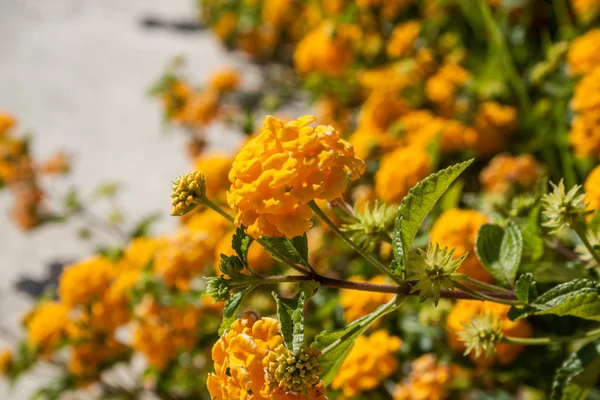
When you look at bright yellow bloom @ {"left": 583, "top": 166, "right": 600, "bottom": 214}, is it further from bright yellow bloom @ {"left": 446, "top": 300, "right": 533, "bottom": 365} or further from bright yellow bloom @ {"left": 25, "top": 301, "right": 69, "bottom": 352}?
bright yellow bloom @ {"left": 25, "top": 301, "right": 69, "bottom": 352}

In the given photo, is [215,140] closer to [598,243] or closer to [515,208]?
[515,208]

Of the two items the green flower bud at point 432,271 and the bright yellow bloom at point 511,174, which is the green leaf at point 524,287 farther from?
the bright yellow bloom at point 511,174

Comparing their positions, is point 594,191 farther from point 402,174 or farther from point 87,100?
point 87,100

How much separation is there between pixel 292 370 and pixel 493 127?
123cm

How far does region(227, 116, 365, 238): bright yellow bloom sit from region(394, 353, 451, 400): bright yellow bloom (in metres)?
0.61

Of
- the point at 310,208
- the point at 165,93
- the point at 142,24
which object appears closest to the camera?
the point at 310,208

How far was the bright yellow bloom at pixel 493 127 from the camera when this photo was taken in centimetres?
166

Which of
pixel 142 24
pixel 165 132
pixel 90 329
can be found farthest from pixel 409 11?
pixel 142 24

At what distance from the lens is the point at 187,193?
2.37 ft

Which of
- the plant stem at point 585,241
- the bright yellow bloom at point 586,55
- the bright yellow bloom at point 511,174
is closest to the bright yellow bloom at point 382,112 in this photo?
the bright yellow bloom at point 511,174

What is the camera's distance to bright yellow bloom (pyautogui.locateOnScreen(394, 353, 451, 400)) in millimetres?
1134

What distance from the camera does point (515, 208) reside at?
988 mm

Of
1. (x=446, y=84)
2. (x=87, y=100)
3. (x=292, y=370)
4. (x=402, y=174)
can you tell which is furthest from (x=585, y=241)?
(x=87, y=100)

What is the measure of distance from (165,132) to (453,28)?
143cm
